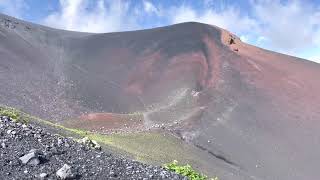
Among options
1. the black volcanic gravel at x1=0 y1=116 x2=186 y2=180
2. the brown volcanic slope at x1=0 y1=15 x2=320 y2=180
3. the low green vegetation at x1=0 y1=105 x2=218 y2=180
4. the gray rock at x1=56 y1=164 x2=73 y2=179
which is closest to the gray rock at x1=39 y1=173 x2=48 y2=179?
the black volcanic gravel at x1=0 y1=116 x2=186 y2=180

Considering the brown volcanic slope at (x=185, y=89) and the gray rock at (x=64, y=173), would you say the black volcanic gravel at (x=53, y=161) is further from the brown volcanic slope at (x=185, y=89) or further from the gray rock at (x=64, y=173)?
the brown volcanic slope at (x=185, y=89)

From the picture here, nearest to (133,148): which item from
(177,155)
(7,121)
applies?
(177,155)

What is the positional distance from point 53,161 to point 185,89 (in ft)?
133

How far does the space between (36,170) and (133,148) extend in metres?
19.1

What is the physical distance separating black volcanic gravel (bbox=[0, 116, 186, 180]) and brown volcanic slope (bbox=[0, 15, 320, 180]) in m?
23.8

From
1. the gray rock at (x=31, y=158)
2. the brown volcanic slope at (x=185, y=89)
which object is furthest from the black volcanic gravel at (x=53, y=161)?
the brown volcanic slope at (x=185, y=89)

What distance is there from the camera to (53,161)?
1257 cm

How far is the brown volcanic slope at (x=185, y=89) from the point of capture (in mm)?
42188

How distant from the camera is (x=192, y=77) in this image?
5516 centimetres

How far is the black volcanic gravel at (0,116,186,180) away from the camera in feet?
39.5

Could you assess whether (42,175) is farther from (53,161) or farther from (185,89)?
(185,89)

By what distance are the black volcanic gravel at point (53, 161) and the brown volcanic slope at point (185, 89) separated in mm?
23835

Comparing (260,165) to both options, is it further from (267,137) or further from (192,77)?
(192,77)

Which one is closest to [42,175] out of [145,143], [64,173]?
[64,173]
